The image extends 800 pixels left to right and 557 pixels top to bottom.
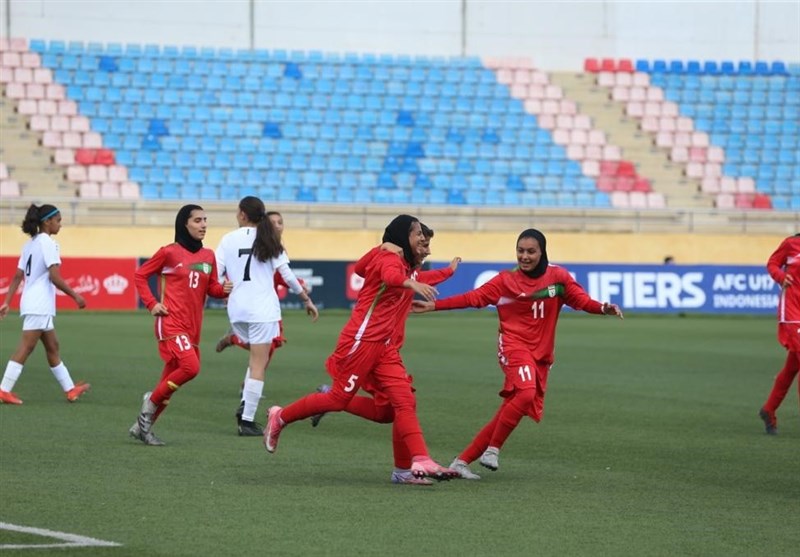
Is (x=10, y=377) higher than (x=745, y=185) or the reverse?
the reverse

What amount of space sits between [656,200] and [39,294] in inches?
1077

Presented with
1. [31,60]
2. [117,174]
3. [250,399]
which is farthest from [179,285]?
[31,60]

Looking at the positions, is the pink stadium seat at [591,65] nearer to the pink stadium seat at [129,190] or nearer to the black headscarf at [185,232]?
the pink stadium seat at [129,190]

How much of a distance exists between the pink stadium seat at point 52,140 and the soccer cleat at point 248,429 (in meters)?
25.9

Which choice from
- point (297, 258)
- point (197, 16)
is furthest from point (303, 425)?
point (197, 16)

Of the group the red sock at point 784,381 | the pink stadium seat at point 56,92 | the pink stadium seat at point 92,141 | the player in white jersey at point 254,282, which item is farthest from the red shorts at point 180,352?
the pink stadium seat at point 56,92

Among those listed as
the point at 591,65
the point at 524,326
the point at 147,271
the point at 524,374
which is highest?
the point at 591,65

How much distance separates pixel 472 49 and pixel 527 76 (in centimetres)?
219

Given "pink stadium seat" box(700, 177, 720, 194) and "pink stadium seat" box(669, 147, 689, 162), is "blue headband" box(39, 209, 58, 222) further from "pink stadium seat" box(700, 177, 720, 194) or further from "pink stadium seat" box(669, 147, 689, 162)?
"pink stadium seat" box(669, 147, 689, 162)

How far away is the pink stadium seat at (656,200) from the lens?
130 ft

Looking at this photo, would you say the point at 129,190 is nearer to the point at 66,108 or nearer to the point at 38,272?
the point at 66,108

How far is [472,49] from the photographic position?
142 ft

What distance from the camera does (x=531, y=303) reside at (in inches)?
396

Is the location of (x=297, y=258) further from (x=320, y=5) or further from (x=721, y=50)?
(x=721, y=50)
